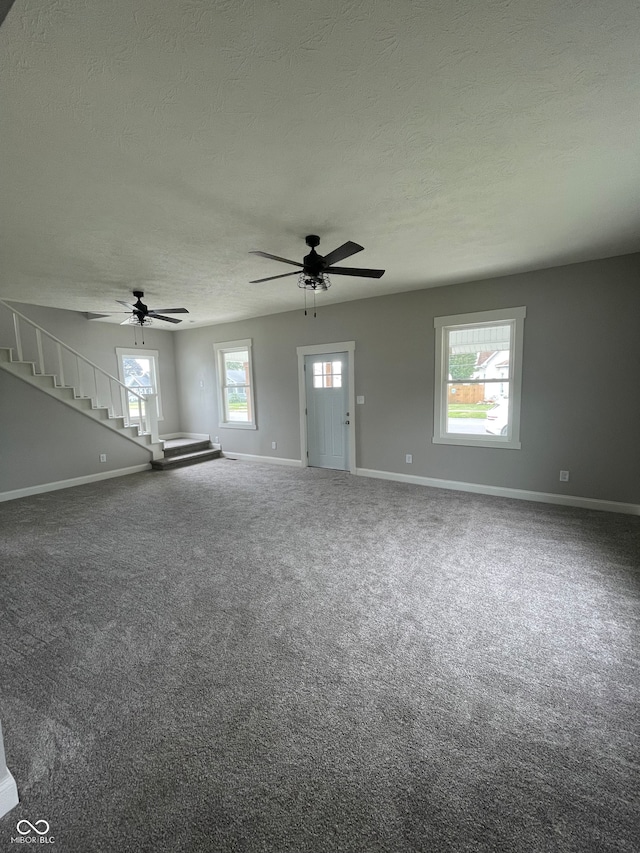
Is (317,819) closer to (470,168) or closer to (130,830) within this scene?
(130,830)

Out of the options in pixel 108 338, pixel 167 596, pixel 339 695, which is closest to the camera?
pixel 339 695

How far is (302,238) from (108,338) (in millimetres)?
5433

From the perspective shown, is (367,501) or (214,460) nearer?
(367,501)

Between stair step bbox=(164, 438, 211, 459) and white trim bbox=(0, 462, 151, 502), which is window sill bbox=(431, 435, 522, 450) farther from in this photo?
white trim bbox=(0, 462, 151, 502)

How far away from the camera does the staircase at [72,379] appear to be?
520 centimetres

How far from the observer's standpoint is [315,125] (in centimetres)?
177

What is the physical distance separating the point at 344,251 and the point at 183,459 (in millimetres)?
5507

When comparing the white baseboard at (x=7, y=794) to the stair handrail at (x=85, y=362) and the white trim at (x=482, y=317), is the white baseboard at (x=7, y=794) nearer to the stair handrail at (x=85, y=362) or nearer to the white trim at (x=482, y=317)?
the white trim at (x=482, y=317)

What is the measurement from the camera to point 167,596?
2.55 metres

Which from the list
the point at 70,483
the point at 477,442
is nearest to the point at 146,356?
the point at 70,483

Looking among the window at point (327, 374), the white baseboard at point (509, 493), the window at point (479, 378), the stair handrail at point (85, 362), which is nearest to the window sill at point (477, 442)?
the window at point (479, 378)

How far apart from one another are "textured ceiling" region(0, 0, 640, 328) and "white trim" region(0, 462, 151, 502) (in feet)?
11.5

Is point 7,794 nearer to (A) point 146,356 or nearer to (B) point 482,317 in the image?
(B) point 482,317

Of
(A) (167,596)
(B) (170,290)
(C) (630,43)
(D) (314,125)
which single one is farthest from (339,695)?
(B) (170,290)
